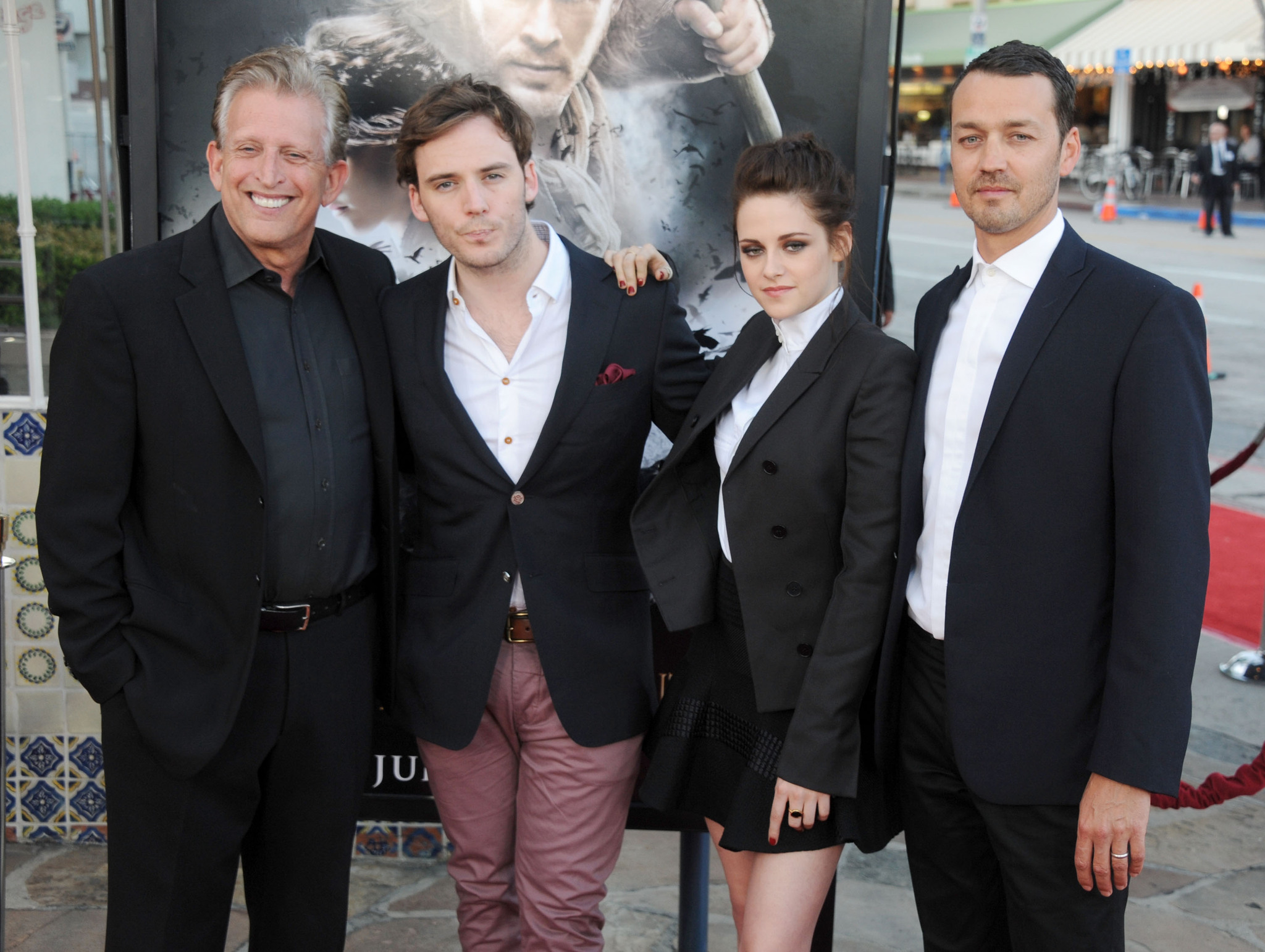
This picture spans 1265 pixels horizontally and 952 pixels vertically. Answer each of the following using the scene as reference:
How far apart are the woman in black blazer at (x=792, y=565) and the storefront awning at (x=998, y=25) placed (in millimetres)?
25508

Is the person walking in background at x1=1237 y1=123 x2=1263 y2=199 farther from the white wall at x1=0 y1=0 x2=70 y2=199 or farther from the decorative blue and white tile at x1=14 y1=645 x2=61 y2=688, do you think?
the decorative blue and white tile at x1=14 y1=645 x2=61 y2=688

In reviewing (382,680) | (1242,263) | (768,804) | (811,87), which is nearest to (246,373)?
(382,680)

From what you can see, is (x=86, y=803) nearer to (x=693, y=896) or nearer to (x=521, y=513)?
(x=693, y=896)

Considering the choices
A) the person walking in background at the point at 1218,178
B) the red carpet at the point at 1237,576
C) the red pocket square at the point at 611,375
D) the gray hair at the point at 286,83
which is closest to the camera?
the gray hair at the point at 286,83

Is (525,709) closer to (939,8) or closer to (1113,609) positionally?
(1113,609)

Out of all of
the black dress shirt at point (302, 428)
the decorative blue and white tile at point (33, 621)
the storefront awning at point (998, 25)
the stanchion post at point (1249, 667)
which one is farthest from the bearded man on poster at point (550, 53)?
the storefront awning at point (998, 25)

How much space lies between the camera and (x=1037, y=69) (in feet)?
6.63

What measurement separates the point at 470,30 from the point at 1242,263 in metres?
15.9

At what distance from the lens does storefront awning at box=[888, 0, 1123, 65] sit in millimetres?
29172

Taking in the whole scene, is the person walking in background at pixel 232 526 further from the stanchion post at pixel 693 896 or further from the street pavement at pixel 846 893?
the street pavement at pixel 846 893

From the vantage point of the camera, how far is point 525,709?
2.56m

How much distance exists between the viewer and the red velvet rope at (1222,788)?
300 cm

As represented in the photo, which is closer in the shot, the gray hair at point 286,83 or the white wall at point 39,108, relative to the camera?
the gray hair at point 286,83

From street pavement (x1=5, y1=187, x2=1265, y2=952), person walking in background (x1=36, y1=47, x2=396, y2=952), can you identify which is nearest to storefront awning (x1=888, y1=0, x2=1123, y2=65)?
street pavement (x1=5, y1=187, x2=1265, y2=952)
